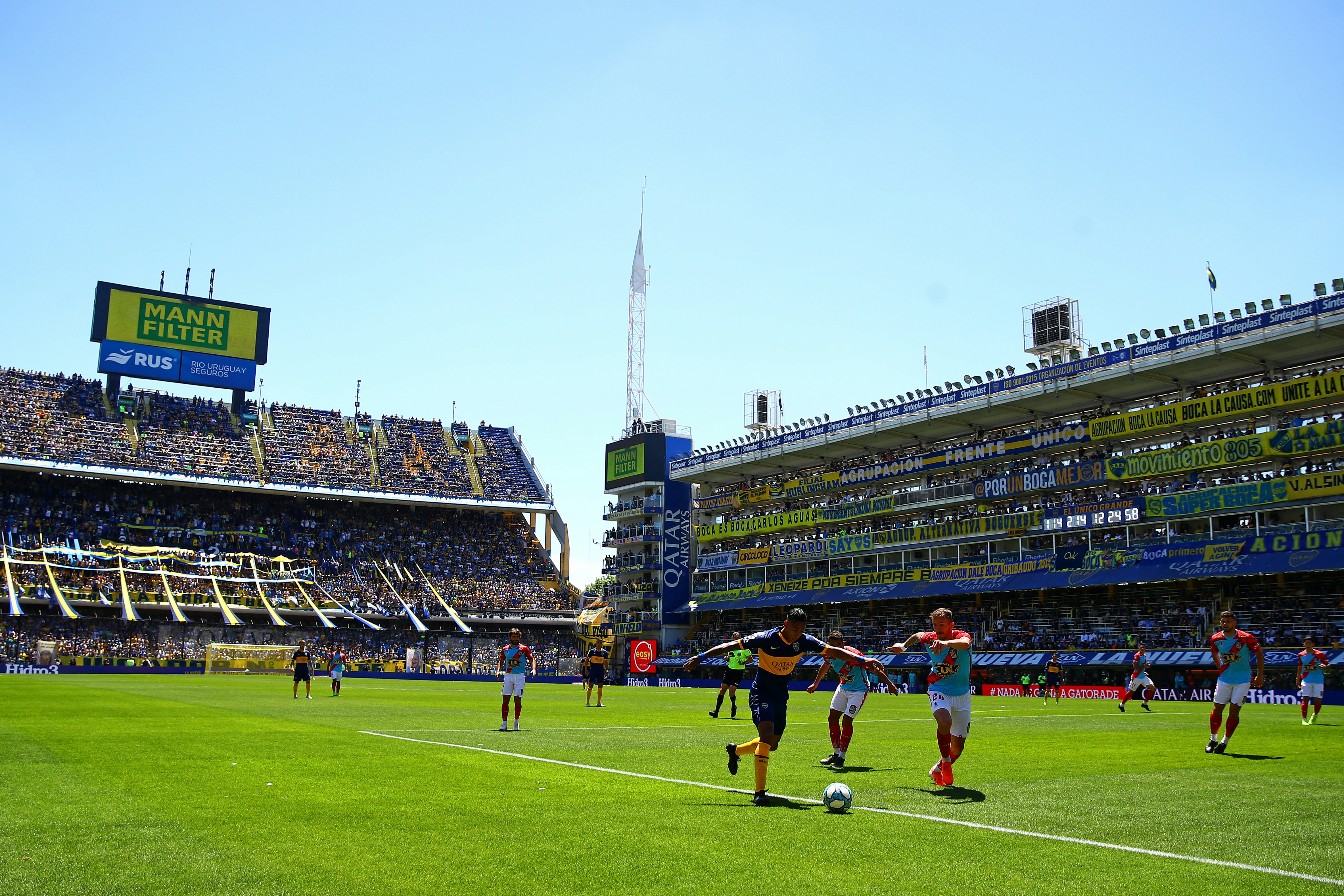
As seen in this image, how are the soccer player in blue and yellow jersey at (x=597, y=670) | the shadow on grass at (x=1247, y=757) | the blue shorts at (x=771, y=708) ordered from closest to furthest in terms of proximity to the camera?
the blue shorts at (x=771, y=708) < the shadow on grass at (x=1247, y=757) < the soccer player in blue and yellow jersey at (x=597, y=670)

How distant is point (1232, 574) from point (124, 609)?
7165 centimetres

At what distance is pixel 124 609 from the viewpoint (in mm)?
76625

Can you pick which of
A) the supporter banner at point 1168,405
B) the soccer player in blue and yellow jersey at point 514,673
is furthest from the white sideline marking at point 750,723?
the supporter banner at point 1168,405

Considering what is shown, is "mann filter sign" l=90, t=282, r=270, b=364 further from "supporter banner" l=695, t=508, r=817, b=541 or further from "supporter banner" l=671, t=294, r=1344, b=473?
"supporter banner" l=671, t=294, r=1344, b=473

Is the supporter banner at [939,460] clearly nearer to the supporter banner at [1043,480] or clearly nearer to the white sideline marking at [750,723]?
the supporter banner at [1043,480]

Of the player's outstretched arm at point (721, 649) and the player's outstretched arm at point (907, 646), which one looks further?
the player's outstretched arm at point (907, 646)

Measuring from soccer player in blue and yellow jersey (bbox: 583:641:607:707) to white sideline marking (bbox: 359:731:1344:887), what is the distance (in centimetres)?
1834

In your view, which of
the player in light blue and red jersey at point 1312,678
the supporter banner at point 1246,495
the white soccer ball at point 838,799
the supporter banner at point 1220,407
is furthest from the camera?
the supporter banner at point 1220,407

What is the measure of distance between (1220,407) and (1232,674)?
45.8m

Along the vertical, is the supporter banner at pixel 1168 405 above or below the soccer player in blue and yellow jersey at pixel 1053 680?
above

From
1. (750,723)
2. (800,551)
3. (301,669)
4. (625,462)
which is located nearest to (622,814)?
(750,723)

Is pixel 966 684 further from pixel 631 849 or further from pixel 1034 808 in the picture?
pixel 631 849

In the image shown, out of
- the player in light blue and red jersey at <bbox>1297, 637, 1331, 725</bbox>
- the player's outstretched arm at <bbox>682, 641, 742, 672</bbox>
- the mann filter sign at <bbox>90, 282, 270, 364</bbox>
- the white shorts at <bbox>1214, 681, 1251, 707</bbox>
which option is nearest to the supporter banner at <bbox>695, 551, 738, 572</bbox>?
the mann filter sign at <bbox>90, 282, 270, 364</bbox>

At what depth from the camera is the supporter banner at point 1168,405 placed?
54969 millimetres
